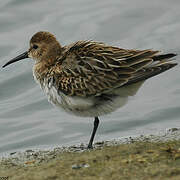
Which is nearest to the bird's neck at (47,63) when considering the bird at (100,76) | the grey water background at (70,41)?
the bird at (100,76)

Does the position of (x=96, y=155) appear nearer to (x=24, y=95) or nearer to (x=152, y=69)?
(x=152, y=69)

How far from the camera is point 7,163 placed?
7.92m

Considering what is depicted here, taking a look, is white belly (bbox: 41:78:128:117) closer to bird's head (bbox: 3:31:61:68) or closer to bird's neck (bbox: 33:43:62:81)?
bird's neck (bbox: 33:43:62:81)

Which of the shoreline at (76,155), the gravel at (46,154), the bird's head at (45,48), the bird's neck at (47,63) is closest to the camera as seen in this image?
the shoreline at (76,155)

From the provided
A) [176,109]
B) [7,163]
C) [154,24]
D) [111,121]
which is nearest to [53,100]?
[7,163]

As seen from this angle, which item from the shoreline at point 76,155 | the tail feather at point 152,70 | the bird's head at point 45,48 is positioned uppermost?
the bird's head at point 45,48

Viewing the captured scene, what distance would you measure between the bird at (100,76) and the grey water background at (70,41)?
8.43ft

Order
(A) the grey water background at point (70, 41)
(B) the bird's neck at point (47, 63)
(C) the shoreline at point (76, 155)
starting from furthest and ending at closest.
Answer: (A) the grey water background at point (70, 41)
(B) the bird's neck at point (47, 63)
(C) the shoreline at point (76, 155)

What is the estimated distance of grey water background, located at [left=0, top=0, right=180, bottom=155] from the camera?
1173 cm

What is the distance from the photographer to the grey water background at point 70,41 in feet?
38.5

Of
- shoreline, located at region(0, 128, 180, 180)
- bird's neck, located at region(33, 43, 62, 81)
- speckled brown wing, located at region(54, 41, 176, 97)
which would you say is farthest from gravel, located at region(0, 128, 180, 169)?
bird's neck, located at region(33, 43, 62, 81)

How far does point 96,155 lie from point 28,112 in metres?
6.20

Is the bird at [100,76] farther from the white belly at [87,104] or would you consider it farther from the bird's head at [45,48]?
the bird's head at [45,48]

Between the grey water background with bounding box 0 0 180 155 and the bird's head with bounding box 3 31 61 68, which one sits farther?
the grey water background with bounding box 0 0 180 155
